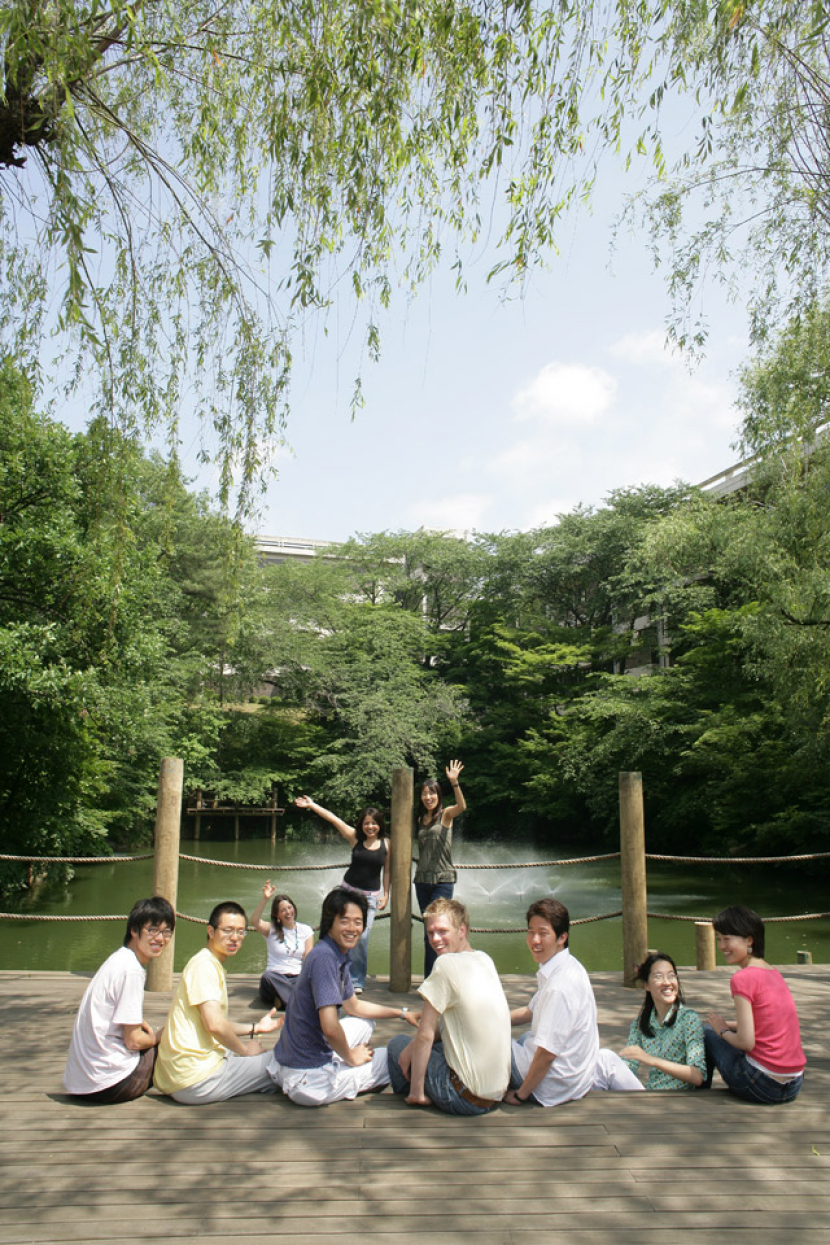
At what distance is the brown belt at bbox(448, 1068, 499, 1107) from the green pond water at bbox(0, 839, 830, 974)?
613 cm

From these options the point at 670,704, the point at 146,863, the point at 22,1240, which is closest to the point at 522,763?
the point at 670,704

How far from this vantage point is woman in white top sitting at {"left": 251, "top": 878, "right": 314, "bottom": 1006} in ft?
15.9

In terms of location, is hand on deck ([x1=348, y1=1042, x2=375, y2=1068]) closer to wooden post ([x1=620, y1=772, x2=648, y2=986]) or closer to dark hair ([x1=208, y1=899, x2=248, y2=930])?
dark hair ([x1=208, y1=899, x2=248, y2=930])

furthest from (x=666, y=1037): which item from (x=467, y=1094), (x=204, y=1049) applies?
(x=204, y=1049)

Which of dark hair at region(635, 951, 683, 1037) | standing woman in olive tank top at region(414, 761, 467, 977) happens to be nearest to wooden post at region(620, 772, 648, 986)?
standing woman in olive tank top at region(414, 761, 467, 977)

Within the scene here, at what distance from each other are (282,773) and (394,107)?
76.3 feet

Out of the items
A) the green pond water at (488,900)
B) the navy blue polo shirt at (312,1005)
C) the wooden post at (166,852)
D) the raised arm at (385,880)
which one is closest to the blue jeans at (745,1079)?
the navy blue polo shirt at (312,1005)

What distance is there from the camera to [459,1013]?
3.33 meters

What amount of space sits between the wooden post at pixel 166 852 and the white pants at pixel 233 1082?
1744mm

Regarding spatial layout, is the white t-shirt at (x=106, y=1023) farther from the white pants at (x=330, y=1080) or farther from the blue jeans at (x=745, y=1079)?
the blue jeans at (x=745, y=1079)

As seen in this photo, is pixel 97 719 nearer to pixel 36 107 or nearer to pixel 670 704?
pixel 36 107

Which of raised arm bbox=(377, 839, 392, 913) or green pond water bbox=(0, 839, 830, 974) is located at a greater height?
raised arm bbox=(377, 839, 392, 913)

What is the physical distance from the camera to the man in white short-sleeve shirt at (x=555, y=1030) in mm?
3336

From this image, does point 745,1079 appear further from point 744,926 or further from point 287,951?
point 287,951
